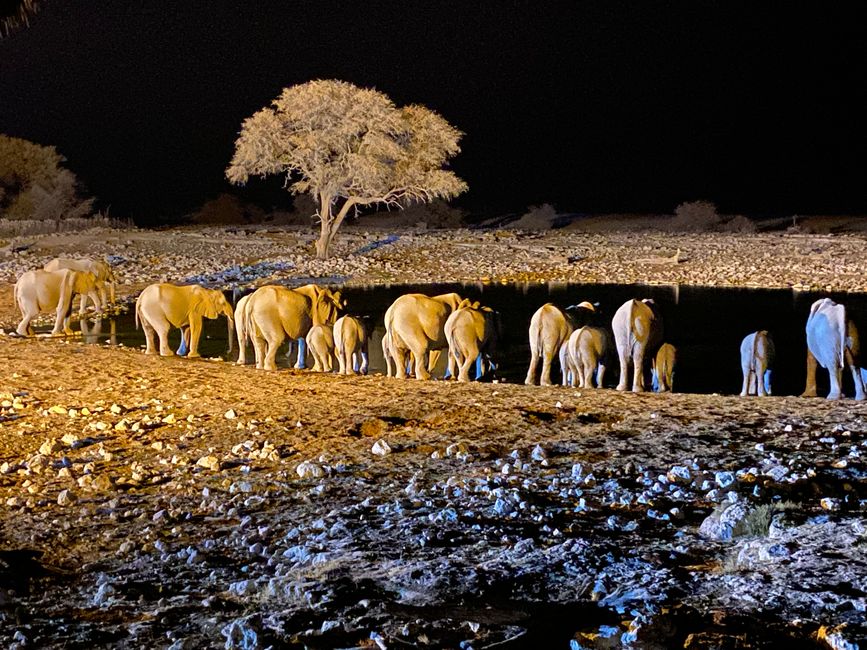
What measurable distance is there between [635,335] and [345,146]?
25233 millimetres

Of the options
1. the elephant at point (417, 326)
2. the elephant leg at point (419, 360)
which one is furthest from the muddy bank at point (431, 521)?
the elephant at point (417, 326)

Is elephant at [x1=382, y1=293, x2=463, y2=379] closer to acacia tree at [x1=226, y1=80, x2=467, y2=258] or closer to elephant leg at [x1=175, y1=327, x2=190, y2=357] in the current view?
elephant leg at [x1=175, y1=327, x2=190, y2=357]

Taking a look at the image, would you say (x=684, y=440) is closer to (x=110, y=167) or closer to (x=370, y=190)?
(x=370, y=190)

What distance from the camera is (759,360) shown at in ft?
45.9

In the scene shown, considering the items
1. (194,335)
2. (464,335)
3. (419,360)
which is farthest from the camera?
(194,335)

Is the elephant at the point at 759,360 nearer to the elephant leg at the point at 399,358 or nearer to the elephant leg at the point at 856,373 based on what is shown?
the elephant leg at the point at 856,373

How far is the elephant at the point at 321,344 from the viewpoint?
1496cm

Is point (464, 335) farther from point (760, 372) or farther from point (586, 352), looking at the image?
point (760, 372)

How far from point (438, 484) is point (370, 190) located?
3144 centimetres

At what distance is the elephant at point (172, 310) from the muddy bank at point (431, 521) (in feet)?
17.7

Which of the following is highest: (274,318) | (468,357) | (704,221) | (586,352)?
(704,221)

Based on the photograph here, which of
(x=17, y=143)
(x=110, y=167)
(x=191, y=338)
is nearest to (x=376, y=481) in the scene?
(x=191, y=338)

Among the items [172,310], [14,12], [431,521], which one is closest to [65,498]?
[431,521]

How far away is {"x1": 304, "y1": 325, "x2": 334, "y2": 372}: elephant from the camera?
14961mm
